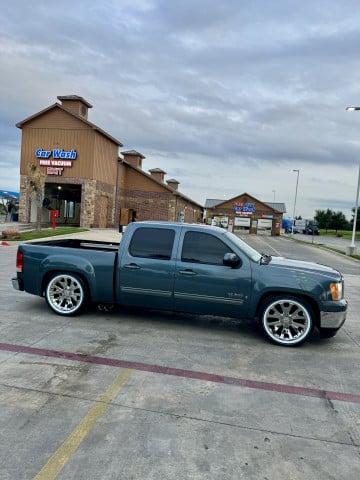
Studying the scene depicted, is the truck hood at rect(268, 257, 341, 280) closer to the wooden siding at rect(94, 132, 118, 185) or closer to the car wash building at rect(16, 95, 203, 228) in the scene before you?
the car wash building at rect(16, 95, 203, 228)

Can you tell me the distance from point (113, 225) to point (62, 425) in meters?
33.2

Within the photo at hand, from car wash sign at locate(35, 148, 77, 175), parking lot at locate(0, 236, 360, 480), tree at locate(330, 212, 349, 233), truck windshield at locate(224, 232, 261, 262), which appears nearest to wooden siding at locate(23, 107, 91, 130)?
car wash sign at locate(35, 148, 77, 175)

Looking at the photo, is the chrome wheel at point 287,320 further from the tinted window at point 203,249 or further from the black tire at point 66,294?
the black tire at point 66,294

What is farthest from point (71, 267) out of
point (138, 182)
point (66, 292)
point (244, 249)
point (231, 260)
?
point (138, 182)

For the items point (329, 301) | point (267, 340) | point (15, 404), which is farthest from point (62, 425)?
point (329, 301)

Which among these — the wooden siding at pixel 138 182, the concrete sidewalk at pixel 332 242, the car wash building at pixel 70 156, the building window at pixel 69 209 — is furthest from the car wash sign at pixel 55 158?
the concrete sidewalk at pixel 332 242

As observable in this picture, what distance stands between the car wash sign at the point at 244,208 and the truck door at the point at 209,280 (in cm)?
6002

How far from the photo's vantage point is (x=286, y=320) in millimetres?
5648

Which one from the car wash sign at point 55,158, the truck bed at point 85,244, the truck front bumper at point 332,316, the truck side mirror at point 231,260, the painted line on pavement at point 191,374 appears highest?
the car wash sign at point 55,158

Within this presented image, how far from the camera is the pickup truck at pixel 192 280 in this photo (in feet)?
18.4

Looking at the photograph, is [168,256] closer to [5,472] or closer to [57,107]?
[5,472]

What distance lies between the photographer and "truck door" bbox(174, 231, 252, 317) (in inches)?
226

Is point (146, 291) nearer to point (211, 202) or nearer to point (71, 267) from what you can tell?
point (71, 267)

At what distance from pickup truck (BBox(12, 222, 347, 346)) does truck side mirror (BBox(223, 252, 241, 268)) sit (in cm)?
1
